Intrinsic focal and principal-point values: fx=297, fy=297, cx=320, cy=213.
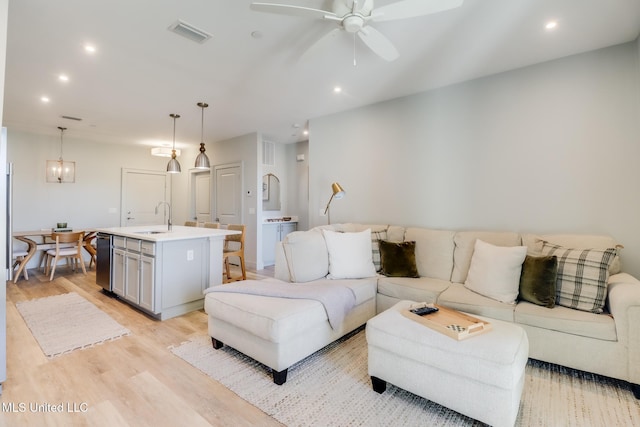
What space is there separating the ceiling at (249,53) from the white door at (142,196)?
262cm

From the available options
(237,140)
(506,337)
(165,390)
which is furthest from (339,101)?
(165,390)

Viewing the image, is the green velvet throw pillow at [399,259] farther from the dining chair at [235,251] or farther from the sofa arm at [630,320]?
the dining chair at [235,251]

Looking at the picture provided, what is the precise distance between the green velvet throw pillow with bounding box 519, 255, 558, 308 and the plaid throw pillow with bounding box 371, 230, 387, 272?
1.42 m

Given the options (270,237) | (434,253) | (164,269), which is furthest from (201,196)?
(434,253)

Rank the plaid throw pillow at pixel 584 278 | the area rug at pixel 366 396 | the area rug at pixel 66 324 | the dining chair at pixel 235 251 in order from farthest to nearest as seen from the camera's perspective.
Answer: the dining chair at pixel 235 251
the area rug at pixel 66 324
the plaid throw pillow at pixel 584 278
the area rug at pixel 366 396

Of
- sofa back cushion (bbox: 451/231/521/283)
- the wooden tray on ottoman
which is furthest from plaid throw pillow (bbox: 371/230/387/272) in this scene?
the wooden tray on ottoman

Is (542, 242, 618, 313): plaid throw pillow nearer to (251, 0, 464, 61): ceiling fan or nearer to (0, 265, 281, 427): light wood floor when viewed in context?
(251, 0, 464, 61): ceiling fan

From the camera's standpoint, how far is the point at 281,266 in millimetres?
3154

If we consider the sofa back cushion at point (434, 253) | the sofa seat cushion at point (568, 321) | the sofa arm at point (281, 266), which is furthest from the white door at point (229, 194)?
the sofa seat cushion at point (568, 321)

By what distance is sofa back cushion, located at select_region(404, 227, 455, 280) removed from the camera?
321cm

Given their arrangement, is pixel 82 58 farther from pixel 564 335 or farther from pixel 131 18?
pixel 564 335

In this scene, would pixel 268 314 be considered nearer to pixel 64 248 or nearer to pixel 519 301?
pixel 519 301

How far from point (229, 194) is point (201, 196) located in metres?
1.22

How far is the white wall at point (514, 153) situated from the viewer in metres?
2.71
